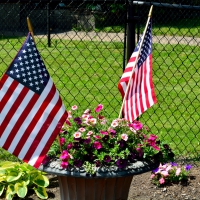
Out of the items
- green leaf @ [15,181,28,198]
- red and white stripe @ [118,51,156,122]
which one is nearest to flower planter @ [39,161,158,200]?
red and white stripe @ [118,51,156,122]

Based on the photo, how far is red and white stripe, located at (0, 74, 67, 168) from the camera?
12.5ft

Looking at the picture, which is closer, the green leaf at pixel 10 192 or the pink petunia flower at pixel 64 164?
the pink petunia flower at pixel 64 164

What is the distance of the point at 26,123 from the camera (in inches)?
150

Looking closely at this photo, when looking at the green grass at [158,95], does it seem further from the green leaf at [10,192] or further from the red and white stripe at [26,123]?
the red and white stripe at [26,123]

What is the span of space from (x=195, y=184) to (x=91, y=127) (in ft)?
5.13

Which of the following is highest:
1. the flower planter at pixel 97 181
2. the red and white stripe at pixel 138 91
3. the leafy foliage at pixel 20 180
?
the red and white stripe at pixel 138 91

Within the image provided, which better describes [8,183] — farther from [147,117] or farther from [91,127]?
[147,117]

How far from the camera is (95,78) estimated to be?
8875 millimetres

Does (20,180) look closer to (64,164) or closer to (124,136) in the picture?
(64,164)

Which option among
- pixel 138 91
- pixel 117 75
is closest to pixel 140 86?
pixel 138 91

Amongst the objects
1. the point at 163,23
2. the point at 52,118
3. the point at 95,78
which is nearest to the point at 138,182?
the point at 52,118

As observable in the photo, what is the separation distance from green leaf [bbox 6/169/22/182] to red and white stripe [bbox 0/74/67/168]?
3.49ft

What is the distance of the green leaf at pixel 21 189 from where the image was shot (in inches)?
188

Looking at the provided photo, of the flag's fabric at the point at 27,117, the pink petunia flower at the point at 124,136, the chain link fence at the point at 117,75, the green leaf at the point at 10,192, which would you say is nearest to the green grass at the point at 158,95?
the chain link fence at the point at 117,75
